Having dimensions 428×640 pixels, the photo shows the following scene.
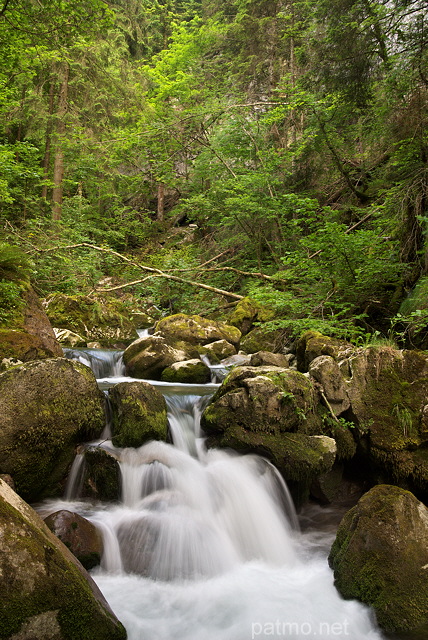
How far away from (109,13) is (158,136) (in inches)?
306

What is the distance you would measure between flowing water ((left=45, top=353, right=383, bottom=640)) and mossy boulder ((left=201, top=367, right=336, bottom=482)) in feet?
0.70

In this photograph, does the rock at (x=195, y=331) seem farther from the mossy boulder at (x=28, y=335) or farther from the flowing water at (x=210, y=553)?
the flowing water at (x=210, y=553)

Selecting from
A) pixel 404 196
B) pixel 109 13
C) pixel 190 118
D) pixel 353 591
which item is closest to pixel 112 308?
pixel 190 118

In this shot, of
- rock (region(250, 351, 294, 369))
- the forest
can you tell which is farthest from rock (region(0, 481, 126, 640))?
rock (region(250, 351, 294, 369))

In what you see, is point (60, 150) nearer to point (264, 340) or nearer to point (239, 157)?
point (239, 157)

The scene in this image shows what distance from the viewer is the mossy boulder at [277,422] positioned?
457 cm

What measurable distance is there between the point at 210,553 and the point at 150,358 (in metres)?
5.11

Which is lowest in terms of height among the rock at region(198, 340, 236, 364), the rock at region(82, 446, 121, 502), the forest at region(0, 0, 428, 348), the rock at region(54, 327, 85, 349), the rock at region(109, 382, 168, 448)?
the rock at region(198, 340, 236, 364)

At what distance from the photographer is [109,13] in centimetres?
567

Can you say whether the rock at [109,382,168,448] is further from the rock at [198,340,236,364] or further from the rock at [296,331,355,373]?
the rock at [198,340,236,364]

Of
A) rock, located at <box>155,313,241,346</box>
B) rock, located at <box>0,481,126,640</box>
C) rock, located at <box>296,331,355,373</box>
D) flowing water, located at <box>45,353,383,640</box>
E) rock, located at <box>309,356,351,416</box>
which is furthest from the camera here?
rock, located at <box>155,313,241,346</box>

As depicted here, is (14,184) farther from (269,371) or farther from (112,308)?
(269,371)

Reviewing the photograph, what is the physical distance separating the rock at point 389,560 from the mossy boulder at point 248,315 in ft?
26.8

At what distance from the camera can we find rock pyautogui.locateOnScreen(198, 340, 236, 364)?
380 inches
